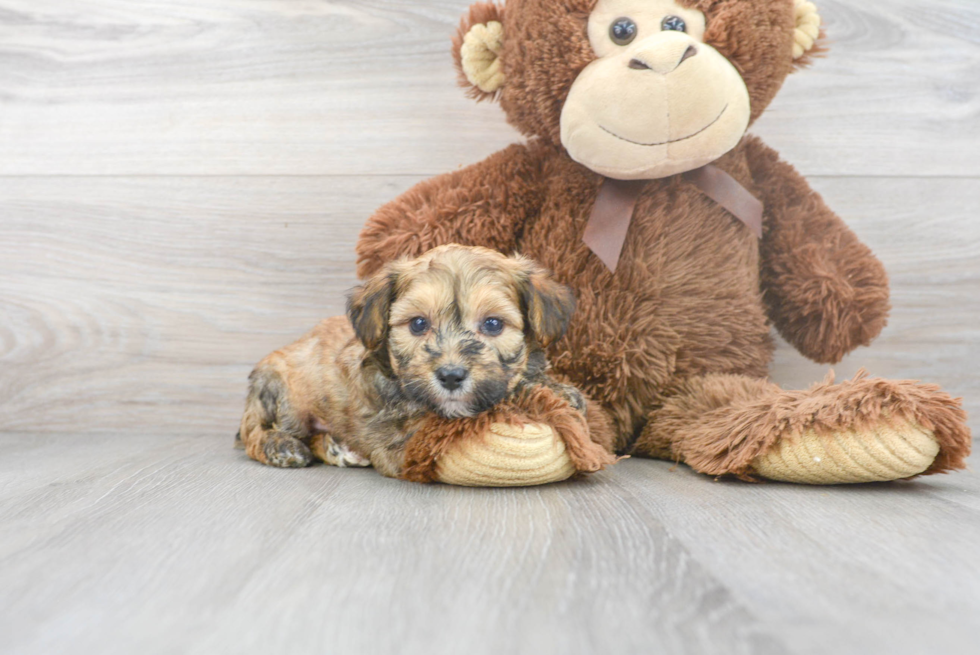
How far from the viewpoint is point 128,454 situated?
80.7 inches

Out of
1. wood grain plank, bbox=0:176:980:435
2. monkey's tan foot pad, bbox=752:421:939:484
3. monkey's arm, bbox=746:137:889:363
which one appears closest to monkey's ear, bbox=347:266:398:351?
wood grain plank, bbox=0:176:980:435

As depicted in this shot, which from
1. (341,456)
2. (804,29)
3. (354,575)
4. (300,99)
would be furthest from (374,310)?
(804,29)

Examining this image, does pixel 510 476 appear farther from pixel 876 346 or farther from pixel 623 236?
pixel 876 346

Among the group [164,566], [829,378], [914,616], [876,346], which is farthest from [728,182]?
[164,566]

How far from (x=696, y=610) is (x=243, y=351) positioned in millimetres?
1861

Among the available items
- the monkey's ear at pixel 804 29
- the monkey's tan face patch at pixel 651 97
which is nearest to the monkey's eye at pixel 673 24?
the monkey's tan face patch at pixel 651 97

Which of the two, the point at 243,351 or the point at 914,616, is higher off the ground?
the point at 914,616

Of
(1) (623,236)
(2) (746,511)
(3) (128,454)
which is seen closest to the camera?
(2) (746,511)

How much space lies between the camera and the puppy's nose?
146 centimetres

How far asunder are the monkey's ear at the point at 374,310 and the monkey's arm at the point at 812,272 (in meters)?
1.07

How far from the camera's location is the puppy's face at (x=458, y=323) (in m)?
1.50

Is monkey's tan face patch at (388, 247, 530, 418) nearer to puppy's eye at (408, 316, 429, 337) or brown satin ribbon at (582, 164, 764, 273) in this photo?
puppy's eye at (408, 316, 429, 337)

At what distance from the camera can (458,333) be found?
5.05 feet

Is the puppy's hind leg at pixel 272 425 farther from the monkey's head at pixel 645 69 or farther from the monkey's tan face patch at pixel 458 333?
the monkey's head at pixel 645 69
